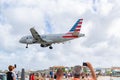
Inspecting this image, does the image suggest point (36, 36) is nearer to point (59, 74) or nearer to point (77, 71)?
point (59, 74)

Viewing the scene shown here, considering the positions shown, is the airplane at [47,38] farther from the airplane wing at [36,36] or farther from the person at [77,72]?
the person at [77,72]

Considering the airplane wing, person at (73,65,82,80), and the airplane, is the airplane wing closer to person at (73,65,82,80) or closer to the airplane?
the airplane

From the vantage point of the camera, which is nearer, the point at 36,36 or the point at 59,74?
the point at 59,74

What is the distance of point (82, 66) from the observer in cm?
788

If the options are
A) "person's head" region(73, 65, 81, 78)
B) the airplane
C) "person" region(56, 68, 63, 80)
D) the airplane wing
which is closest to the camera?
"person's head" region(73, 65, 81, 78)

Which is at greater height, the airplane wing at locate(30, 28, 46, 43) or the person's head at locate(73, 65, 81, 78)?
the airplane wing at locate(30, 28, 46, 43)

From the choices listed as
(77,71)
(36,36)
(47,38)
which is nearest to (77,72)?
(77,71)

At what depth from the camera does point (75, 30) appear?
7100 centimetres

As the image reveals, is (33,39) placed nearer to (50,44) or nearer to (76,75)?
(50,44)

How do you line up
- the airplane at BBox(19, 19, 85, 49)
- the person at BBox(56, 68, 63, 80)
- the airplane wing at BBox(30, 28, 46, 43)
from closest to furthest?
the person at BBox(56, 68, 63, 80) < the airplane at BBox(19, 19, 85, 49) < the airplane wing at BBox(30, 28, 46, 43)

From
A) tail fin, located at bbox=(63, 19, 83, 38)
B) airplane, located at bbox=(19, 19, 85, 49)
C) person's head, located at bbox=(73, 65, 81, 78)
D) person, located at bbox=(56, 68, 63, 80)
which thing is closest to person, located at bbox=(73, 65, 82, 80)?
person's head, located at bbox=(73, 65, 81, 78)

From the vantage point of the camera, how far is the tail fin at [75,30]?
2524 inches

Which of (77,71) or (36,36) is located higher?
(36,36)

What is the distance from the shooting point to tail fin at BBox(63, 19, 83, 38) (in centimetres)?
6410
